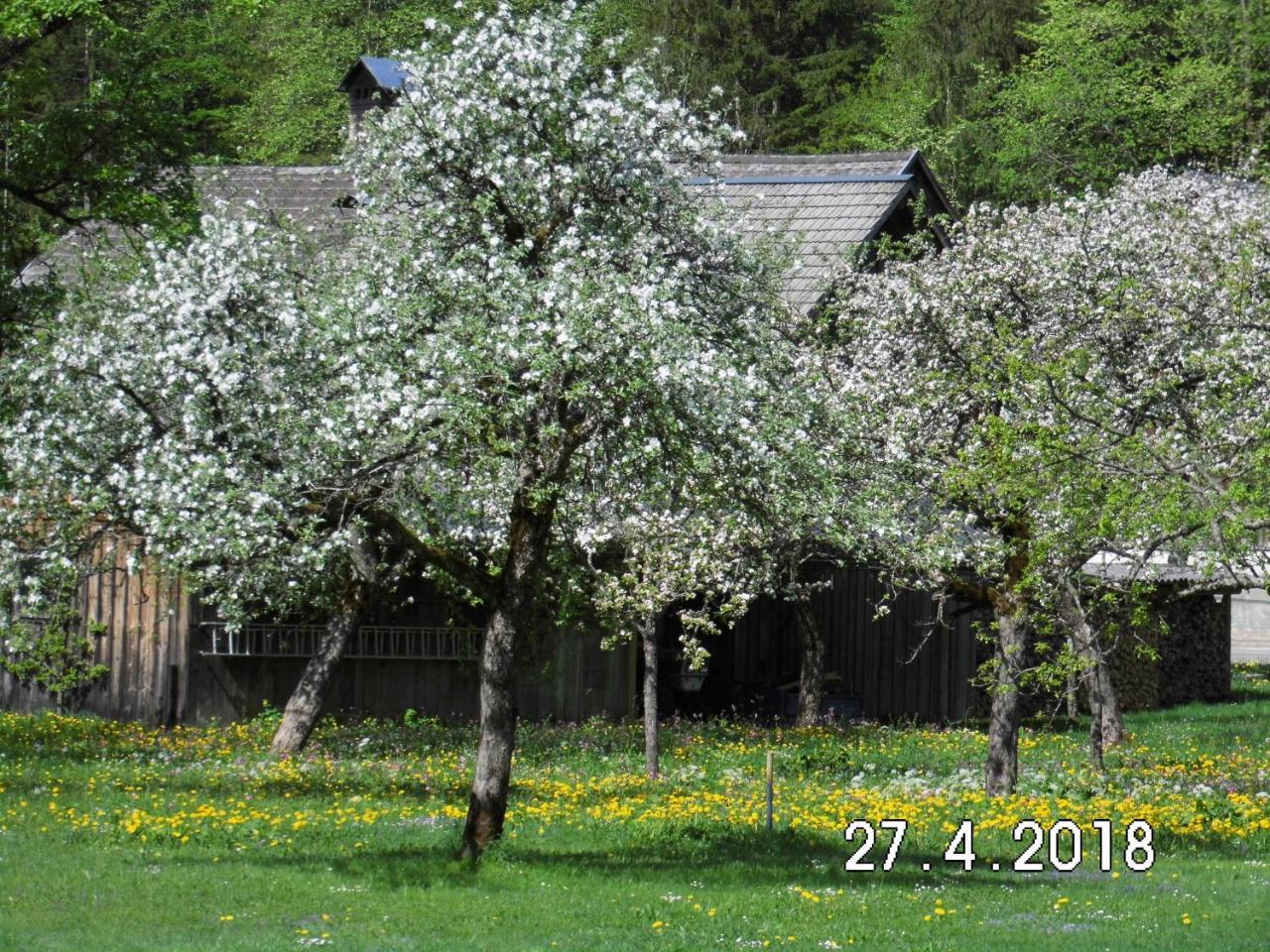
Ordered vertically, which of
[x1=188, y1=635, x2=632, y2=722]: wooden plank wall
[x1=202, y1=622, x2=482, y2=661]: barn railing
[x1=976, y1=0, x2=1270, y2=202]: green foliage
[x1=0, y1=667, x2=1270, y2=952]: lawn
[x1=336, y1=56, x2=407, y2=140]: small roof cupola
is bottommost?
[x1=0, y1=667, x2=1270, y2=952]: lawn

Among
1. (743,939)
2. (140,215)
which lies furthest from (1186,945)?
(140,215)

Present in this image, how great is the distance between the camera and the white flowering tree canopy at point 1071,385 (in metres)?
12.4

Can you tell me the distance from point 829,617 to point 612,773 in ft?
30.5

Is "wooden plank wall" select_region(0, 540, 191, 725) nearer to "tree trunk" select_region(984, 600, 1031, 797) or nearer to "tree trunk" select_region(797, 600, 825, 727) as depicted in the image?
"tree trunk" select_region(797, 600, 825, 727)

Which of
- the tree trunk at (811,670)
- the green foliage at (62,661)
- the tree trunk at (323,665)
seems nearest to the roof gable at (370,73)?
the green foliage at (62,661)

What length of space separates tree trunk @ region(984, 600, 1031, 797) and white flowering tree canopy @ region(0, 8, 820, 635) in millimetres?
3751

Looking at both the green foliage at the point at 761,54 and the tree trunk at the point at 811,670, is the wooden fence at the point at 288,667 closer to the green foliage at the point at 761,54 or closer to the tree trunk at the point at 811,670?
the tree trunk at the point at 811,670

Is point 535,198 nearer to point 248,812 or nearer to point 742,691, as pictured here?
point 248,812

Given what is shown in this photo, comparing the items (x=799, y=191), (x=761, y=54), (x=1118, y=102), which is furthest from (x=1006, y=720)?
(x=761, y=54)

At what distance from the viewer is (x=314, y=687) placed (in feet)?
67.3

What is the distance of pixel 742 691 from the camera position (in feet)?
89.1

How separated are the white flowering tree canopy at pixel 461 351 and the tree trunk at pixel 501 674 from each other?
22 centimetres

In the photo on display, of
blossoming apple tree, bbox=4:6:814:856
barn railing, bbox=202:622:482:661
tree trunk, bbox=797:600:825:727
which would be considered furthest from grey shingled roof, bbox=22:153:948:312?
blossoming apple tree, bbox=4:6:814:856

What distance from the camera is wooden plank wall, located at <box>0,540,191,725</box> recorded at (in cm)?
2402
